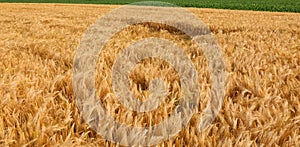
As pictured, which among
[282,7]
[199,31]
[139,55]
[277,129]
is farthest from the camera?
[282,7]

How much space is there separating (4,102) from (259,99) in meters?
2.00

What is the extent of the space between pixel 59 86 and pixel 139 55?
61.6 inches

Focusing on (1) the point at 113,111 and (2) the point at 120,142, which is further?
(1) the point at 113,111

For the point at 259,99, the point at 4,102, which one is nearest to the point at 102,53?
the point at 4,102

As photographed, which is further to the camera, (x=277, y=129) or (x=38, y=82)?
(x=38, y=82)

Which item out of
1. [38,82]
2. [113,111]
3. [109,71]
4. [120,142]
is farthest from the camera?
[109,71]

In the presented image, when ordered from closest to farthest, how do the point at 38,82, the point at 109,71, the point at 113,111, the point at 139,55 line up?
the point at 113,111
the point at 38,82
the point at 109,71
the point at 139,55

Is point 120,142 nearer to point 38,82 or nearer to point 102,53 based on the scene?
point 38,82

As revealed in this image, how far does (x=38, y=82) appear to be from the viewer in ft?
8.73

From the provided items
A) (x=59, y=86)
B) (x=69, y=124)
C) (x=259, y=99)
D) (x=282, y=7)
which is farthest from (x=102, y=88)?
(x=282, y=7)

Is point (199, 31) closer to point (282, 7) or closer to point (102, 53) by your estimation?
point (102, 53)

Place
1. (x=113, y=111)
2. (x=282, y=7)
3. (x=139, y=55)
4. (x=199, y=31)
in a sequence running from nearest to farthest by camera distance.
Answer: (x=113, y=111), (x=139, y=55), (x=199, y=31), (x=282, y=7)

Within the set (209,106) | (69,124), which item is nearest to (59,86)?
(69,124)

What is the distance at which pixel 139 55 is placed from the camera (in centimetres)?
403
